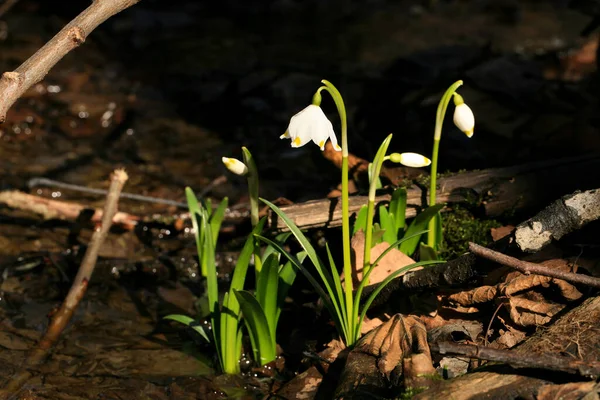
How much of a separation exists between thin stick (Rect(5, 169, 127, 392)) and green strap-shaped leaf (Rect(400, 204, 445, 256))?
136cm

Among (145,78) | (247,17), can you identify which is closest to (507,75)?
(145,78)

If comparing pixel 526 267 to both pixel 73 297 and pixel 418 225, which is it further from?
pixel 73 297

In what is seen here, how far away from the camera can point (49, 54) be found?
2258 millimetres

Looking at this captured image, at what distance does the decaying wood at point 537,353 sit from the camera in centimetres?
206

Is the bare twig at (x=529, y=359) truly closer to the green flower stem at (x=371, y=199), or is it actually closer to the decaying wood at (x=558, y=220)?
the decaying wood at (x=558, y=220)

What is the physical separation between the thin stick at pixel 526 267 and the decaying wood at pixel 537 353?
0.15 meters

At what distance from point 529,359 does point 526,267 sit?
31cm

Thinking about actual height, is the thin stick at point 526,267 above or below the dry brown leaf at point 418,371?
above

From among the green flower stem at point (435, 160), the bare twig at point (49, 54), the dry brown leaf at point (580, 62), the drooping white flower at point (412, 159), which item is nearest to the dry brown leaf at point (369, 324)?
the green flower stem at point (435, 160)

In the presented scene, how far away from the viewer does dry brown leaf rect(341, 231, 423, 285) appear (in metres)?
2.87

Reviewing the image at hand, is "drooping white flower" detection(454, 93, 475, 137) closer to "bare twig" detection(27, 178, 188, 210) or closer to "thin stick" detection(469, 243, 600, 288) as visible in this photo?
"thin stick" detection(469, 243, 600, 288)

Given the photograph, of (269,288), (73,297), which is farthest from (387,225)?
(73,297)

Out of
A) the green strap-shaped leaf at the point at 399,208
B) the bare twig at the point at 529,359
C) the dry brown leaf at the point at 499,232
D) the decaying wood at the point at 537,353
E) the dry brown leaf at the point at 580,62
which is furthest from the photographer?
the dry brown leaf at the point at 580,62

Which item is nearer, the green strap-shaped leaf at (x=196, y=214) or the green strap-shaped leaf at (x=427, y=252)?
the green strap-shaped leaf at (x=427, y=252)
